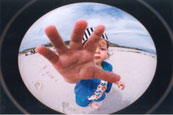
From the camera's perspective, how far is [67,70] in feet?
2.54

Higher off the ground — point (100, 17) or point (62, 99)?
A: point (100, 17)

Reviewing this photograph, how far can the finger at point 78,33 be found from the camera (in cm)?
66

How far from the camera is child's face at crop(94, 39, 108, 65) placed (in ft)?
2.79

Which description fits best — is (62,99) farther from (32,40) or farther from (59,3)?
(59,3)

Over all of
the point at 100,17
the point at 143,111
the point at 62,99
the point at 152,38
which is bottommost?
the point at 143,111

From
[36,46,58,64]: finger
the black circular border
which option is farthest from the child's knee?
[36,46,58,64]: finger

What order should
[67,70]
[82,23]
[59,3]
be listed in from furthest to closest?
1. [59,3]
2. [67,70]
3. [82,23]

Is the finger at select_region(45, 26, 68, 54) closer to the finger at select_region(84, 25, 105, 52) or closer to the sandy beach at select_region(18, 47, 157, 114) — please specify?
the finger at select_region(84, 25, 105, 52)

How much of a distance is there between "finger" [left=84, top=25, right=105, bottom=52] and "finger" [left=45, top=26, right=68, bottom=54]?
82mm

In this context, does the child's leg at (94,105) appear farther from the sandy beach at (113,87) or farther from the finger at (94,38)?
the finger at (94,38)

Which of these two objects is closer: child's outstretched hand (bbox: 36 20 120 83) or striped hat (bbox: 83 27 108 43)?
child's outstretched hand (bbox: 36 20 120 83)

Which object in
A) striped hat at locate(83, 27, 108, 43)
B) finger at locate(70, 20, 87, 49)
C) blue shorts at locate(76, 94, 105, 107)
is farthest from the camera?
blue shorts at locate(76, 94, 105, 107)

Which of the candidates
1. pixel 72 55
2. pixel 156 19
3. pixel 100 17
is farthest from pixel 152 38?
pixel 72 55

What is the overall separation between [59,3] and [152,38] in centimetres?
43
